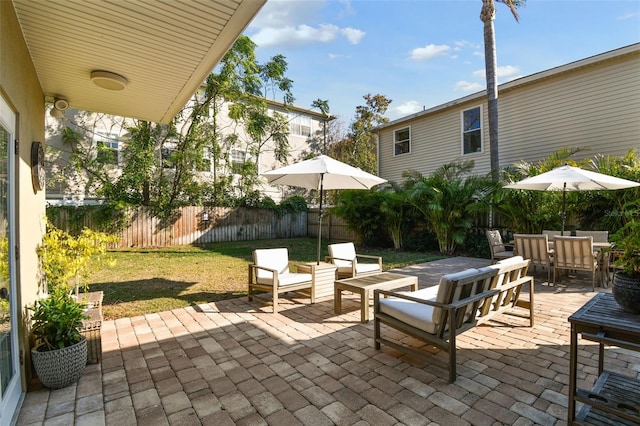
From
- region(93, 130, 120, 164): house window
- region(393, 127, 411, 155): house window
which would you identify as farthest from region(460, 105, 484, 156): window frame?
region(93, 130, 120, 164): house window

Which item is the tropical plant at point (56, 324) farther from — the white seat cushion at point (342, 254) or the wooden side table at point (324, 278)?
the white seat cushion at point (342, 254)

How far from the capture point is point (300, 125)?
20.0 m

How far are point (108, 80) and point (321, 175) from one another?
3.49 meters

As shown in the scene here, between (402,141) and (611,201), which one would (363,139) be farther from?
(611,201)

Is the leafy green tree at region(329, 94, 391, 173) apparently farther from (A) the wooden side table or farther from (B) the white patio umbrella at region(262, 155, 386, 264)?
(A) the wooden side table

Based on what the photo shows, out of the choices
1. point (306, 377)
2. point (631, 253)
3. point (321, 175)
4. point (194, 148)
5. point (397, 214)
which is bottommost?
point (306, 377)

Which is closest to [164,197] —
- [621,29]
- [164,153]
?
[164,153]

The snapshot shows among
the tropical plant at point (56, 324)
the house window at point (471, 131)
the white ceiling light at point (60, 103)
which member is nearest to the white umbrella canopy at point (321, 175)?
the white ceiling light at point (60, 103)

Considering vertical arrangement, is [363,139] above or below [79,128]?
above

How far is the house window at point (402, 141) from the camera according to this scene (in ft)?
49.2

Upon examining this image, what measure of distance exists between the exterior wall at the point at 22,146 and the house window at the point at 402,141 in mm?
13727

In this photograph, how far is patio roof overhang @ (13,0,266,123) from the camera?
2.59 metres

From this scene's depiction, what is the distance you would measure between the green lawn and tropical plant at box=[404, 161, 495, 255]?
902 millimetres

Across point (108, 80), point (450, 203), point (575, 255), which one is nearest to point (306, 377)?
point (108, 80)
